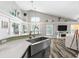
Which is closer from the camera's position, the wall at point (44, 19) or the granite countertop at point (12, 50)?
the granite countertop at point (12, 50)

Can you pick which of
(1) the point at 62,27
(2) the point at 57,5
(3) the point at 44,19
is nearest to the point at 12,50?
(2) the point at 57,5

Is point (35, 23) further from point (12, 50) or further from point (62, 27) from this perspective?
point (12, 50)

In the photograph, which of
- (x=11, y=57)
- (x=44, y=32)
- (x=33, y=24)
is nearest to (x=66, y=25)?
(x=44, y=32)

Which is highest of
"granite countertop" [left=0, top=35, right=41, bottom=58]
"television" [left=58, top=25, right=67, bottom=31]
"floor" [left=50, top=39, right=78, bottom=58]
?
"television" [left=58, top=25, right=67, bottom=31]

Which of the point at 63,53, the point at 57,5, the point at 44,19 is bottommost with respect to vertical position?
the point at 63,53

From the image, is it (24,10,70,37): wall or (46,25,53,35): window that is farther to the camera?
(46,25,53,35): window

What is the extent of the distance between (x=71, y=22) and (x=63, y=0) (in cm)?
666

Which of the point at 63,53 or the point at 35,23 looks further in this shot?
the point at 35,23

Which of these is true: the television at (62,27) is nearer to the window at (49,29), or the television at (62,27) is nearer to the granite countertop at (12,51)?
the window at (49,29)

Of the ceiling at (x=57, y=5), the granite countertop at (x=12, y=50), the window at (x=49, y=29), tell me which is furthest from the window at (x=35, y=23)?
the granite countertop at (x=12, y=50)

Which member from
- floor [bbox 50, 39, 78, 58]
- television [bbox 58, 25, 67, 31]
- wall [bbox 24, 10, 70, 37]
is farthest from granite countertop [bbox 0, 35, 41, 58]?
television [bbox 58, 25, 67, 31]

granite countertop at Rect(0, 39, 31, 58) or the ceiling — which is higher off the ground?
the ceiling

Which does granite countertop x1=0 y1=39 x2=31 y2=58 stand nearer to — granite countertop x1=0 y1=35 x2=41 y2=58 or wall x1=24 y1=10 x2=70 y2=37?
granite countertop x1=0 y1=35 x2=41 y2=58

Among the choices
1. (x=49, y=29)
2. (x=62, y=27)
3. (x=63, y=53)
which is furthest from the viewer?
(x=49, y=29)
